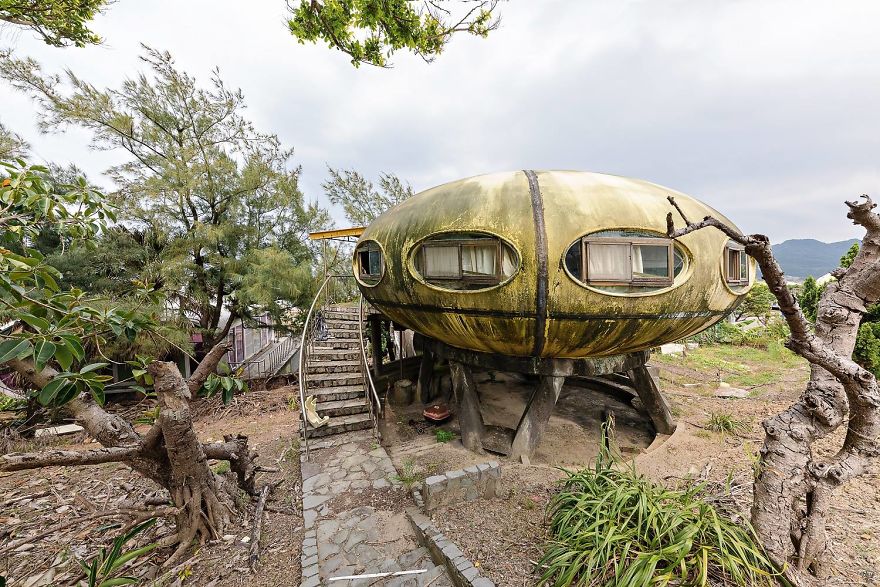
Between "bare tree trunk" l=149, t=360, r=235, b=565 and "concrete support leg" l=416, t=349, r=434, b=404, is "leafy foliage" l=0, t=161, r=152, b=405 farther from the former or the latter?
"concrete support leg" l=416, t=349, r=434, b=404

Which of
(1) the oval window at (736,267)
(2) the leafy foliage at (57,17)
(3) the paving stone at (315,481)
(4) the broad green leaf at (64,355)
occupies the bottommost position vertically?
(3) the paving stone at (315,481)

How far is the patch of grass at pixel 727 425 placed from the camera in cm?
744

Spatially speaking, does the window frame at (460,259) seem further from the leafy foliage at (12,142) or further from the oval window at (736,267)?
the leafy foliage at (12,142)

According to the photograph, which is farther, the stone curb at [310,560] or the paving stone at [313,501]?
the paving stone at [313,501]

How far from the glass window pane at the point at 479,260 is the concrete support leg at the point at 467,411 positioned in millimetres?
2888

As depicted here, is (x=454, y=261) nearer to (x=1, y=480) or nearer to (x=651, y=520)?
(x=651, y=520)

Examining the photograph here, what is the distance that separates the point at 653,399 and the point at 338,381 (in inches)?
302

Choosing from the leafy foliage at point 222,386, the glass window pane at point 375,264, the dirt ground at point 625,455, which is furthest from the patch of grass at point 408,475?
the glass window pane at point 375,264

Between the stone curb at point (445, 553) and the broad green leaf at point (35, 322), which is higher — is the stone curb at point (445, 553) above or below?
below

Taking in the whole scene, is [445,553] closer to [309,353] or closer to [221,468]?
[221,468]

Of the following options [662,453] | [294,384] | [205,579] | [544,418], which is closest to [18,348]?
[205,579]

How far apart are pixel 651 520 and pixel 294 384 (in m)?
14.8

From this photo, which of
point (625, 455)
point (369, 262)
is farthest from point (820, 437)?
point (369, 262)

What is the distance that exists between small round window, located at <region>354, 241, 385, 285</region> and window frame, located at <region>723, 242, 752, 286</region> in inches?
234
